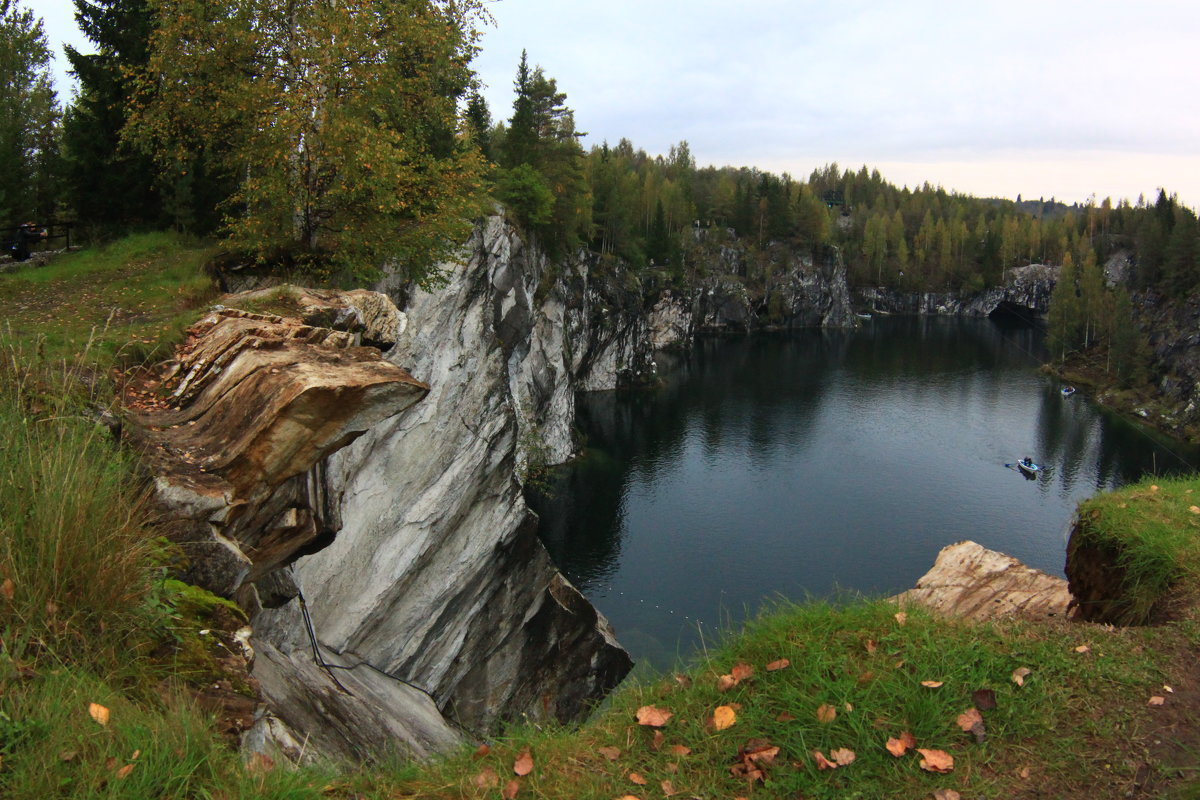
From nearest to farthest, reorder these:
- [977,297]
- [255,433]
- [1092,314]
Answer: [255,433], [1092,314], [977,297]

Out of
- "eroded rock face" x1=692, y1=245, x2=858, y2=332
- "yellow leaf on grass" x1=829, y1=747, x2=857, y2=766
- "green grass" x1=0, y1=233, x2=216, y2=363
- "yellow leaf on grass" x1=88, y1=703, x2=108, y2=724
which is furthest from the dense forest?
"eroded rock face" x1=692, y1=245, x2=858, y2=332

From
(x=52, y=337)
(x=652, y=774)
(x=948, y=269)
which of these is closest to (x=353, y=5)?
(x=52, y=337)

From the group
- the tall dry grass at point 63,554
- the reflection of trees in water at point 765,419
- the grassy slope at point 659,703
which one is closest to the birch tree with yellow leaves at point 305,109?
the grassy slope at point 659,703

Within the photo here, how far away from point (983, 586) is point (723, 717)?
30.2 feet

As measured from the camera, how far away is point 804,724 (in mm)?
4863

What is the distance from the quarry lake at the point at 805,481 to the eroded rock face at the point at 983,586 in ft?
26.2

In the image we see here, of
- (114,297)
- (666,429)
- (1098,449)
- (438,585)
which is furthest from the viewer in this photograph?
(666,429)

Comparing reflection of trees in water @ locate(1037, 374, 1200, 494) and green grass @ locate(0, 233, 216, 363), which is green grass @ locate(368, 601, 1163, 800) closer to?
green grass @ locate(0, 233, 216, 363)

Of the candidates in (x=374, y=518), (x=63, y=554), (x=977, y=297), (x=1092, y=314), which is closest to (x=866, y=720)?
(x=63, y=554)

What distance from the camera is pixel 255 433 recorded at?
7.54 meters

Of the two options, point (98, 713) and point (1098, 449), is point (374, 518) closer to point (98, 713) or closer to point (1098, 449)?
point (98, 713)

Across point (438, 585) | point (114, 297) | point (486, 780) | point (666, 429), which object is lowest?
point (666, 429)

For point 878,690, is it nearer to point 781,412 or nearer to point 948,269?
point 781,412

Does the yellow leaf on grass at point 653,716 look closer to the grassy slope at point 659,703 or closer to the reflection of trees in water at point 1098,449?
the grassy slope at point 659,703
